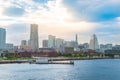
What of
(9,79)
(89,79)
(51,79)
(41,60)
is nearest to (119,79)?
(89,79)

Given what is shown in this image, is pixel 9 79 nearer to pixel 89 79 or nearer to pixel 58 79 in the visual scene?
pixel 58 79

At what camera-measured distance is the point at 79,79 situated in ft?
204

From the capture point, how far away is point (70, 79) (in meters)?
61.8

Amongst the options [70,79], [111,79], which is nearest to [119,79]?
[111,79]

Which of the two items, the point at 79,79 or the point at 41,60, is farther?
the point at 41,60

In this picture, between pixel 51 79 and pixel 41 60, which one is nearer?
pixel 51 79

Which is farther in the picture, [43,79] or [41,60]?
[41,60]

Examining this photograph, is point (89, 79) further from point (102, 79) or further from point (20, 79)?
point (20, 79)

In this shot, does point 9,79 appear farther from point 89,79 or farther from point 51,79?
point 89,79

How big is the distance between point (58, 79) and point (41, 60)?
80.9 metres

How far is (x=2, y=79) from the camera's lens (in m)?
→ 60.7

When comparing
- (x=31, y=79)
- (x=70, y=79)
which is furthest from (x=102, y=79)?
(x=31, y=79)

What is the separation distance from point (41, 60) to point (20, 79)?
80.1m

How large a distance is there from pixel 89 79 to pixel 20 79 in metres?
16.3
